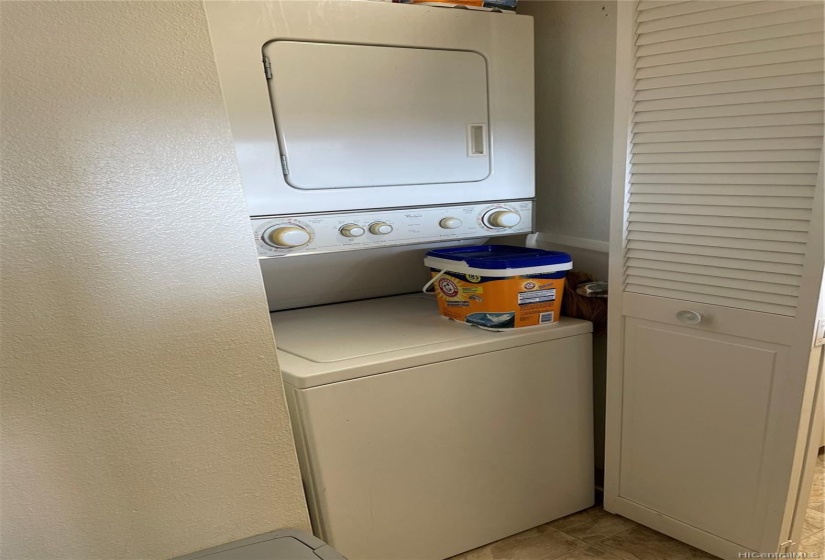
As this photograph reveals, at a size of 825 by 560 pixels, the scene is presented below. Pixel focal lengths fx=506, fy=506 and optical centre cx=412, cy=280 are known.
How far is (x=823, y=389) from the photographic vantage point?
1.38 meters

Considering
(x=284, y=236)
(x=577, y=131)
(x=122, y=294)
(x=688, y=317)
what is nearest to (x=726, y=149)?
(x=688, y=317)

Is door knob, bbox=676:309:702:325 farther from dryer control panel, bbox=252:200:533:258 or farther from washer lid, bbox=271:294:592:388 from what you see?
dryer control panel, bbox=252:200:533:258

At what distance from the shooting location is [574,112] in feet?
6.32

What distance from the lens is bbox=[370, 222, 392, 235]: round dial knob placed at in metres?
1.70

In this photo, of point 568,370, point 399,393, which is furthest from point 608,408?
point 399,393

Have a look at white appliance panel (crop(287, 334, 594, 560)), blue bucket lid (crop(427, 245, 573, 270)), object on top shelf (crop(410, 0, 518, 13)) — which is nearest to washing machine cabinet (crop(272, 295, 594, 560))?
white appliance panel (crop(287, 334, 594, 560))

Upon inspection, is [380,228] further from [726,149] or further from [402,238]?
[726,149]

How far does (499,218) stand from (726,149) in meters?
0.74

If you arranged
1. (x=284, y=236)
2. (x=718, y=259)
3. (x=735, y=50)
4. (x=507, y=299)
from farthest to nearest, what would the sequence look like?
(x=507, y=299), (x=284, y=236), (x=718, y=259), (x=735, y=50)

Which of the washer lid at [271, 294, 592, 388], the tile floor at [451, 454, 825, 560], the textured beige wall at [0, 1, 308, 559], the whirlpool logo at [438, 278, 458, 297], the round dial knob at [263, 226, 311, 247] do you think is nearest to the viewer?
the textured beige wall at [0, 1, 308, 559]

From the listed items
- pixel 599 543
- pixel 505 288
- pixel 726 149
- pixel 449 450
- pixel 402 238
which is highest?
pixel 726 149

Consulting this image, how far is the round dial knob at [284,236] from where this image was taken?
5.10 feet

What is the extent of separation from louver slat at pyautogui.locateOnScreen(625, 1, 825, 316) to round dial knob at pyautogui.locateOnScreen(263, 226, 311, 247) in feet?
3.40

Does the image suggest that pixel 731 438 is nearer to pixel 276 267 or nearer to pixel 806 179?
pixel 806 179
